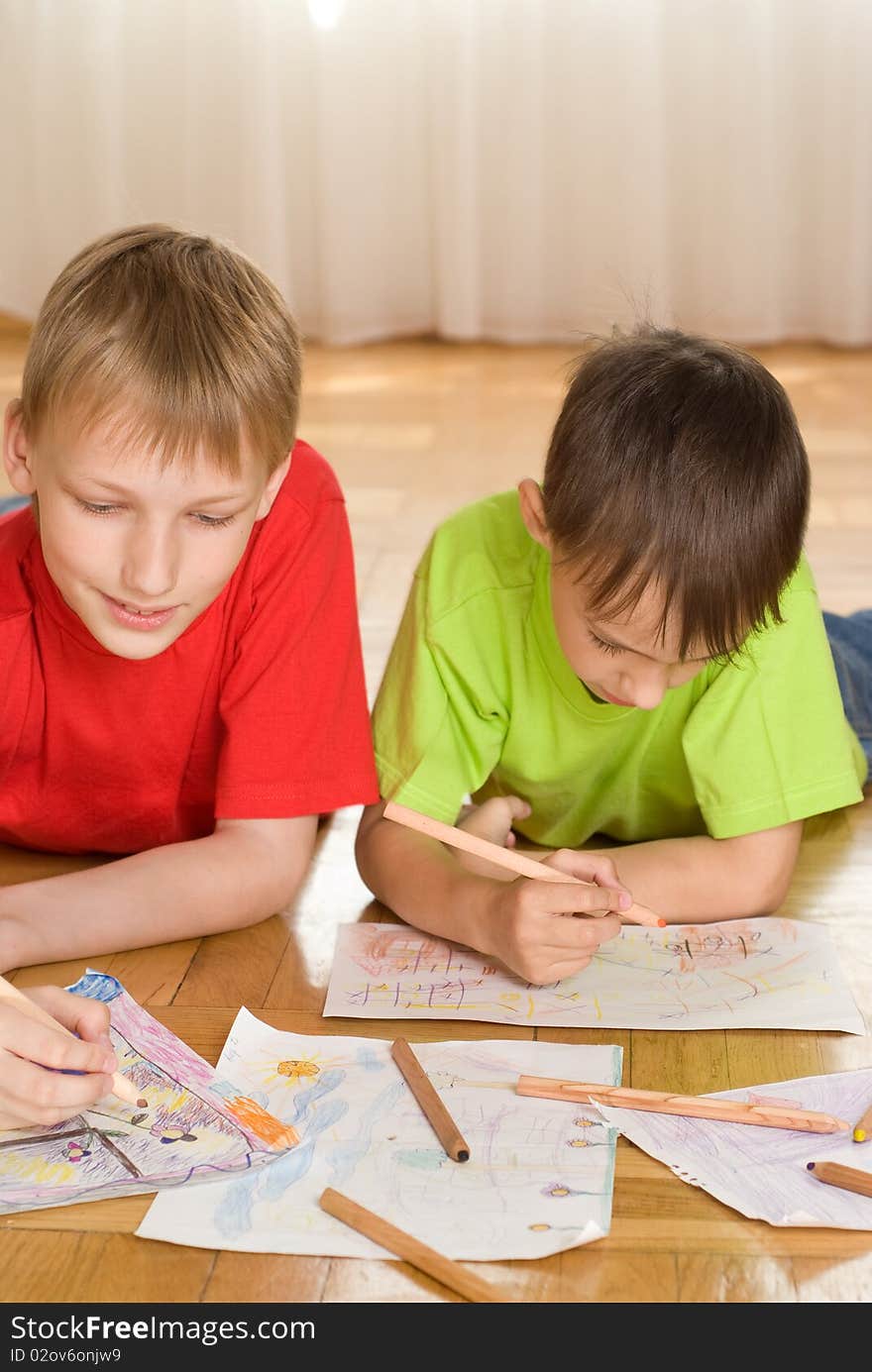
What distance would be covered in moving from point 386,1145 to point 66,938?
28 cm

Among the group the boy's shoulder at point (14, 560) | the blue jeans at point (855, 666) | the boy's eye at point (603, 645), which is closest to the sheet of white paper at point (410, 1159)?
the boy's eye at point (603, 645)

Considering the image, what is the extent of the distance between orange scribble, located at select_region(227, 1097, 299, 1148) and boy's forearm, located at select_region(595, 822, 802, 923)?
0.30 m

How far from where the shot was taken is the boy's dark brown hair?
839mm

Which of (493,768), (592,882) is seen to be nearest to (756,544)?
(592,882)

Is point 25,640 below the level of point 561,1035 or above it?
above

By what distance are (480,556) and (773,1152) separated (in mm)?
438

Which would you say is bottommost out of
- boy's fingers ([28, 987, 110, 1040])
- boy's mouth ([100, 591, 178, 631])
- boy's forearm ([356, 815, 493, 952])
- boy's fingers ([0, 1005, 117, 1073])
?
boy's forearm ([356, 815, 493, 952])

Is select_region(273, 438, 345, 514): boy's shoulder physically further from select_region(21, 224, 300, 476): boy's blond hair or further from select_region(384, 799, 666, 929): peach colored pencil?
select_region(384, 799, 666, 929): peach colored pencil

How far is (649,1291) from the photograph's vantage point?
2.26 feet

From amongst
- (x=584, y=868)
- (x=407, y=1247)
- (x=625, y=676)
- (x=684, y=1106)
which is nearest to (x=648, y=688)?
(x=625, y=676)

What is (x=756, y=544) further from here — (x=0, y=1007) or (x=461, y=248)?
(x=461, y=248)

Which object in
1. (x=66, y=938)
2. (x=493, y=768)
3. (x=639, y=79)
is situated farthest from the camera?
(x=639, y=79)

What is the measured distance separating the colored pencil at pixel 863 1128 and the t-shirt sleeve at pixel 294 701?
37cm

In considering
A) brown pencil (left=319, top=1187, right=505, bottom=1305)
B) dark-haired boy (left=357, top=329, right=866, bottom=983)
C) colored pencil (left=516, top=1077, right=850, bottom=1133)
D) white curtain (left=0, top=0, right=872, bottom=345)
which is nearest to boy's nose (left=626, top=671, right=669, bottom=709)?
dark-haired boy (left=357, top=329, right=866, bottom=983)
